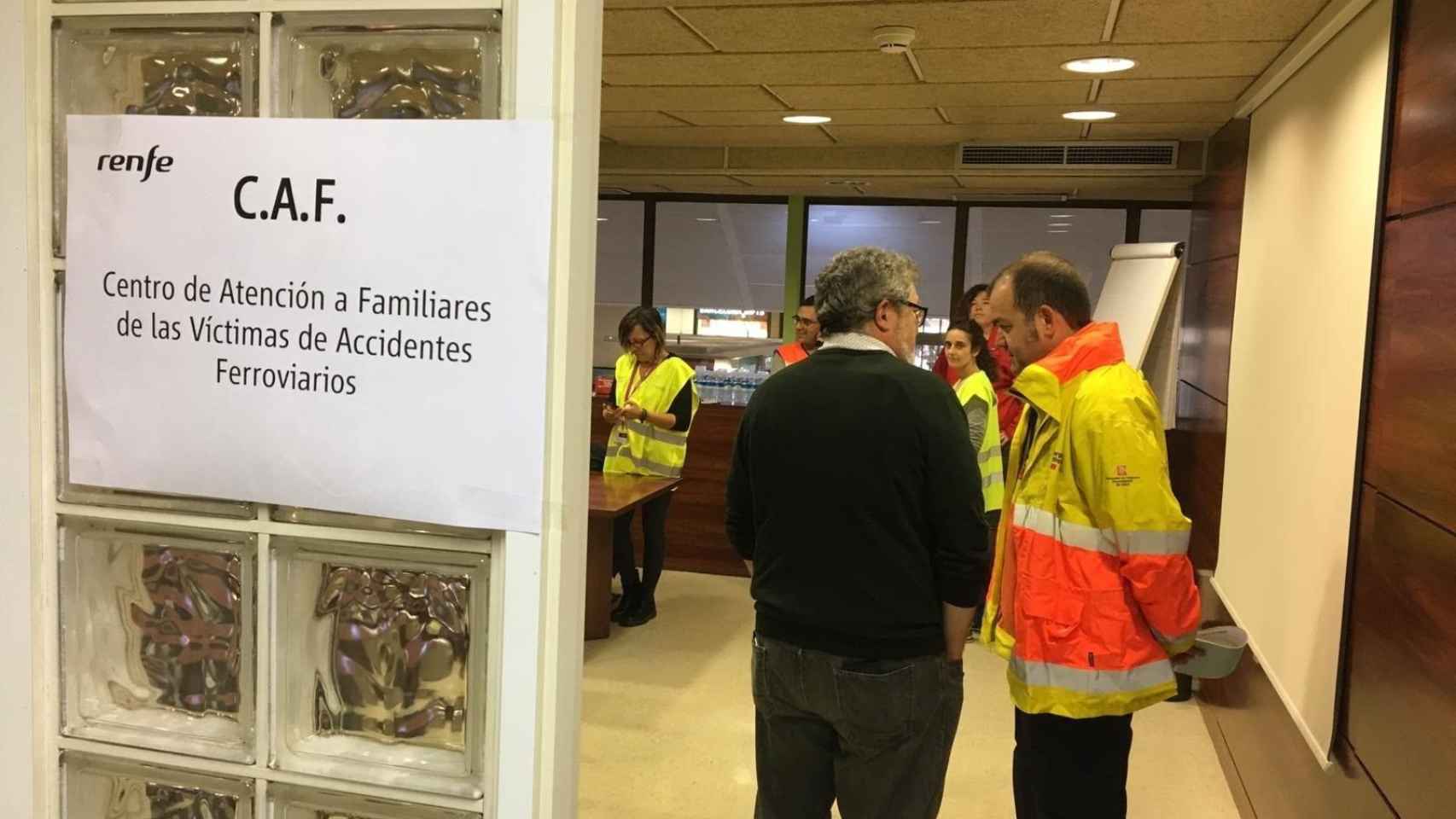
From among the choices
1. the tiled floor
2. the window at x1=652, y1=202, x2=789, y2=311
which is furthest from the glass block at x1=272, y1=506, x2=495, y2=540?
the window at x1=652, y1=202, x2=789, y2=311

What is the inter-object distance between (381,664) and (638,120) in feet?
14.4

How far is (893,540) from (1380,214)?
4.41 feet

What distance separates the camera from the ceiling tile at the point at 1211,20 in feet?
9.32

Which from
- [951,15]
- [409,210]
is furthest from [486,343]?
[951,15]

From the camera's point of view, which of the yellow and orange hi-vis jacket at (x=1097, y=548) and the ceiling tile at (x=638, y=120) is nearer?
the yellow and orange hi-vis jacket at (x=1097, y=548)

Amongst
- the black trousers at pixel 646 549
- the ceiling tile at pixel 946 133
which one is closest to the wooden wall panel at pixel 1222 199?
the ceiling tile at pixel 946 133

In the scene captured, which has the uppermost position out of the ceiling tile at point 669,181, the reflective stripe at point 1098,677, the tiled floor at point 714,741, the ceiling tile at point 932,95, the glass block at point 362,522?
the ceiling tile at point 932,95

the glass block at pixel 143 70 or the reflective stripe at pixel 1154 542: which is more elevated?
the glass block at pixel 143 70

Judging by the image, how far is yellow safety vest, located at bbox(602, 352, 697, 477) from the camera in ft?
16.9

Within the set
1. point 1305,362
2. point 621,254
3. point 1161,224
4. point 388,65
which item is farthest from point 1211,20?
point 621,254

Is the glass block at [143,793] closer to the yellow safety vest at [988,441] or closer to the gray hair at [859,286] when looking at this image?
the gray hair at [859,286]

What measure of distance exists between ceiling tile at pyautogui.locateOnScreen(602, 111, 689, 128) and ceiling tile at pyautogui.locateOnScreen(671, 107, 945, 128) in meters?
0.10

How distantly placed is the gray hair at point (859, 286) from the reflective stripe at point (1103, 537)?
0.56 meters

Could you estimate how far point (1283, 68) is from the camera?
342cm
